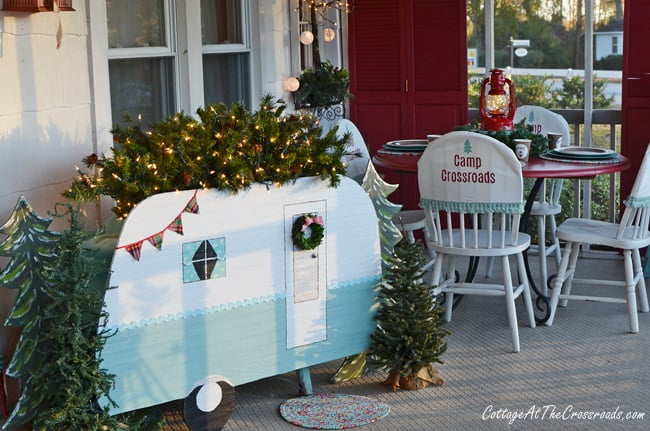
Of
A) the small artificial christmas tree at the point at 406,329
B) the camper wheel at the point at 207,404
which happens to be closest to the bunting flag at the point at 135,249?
the camper wheel at the point at 207,404

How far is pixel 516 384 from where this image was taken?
3854 millimetres

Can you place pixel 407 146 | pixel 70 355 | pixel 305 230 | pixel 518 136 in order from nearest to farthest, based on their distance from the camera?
1. pixel 70 355
2. pixel 305 230
3. pixel 518 136
4. pixel 407 146

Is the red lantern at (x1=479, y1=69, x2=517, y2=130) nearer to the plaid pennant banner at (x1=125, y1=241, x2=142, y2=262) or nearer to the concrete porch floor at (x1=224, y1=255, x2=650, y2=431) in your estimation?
the concrete porch floor at (x1=224, y1=255, x2=650, y2=431)

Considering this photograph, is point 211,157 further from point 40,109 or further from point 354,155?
point 354,155

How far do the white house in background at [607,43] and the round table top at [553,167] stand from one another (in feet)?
4.45

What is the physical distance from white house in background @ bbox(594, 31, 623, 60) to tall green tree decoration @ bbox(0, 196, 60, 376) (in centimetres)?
370

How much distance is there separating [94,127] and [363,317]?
4.35 feet

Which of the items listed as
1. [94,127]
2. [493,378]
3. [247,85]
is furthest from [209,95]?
[493,378]

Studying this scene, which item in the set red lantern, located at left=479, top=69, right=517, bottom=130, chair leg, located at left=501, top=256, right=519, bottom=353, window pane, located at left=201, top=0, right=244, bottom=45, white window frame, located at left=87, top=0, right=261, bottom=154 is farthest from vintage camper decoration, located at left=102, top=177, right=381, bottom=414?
window pane, located at left=201, top=0, right=244, bottom=45

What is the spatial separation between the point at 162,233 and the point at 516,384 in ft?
5.17

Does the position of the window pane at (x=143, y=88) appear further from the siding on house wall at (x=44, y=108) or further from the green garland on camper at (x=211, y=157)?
the green garland on camper at (x=211, y=157)

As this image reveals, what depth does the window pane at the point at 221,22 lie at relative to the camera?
4.64 metres

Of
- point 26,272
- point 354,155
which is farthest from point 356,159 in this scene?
point 26,272

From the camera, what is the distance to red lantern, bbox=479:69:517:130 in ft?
15.7
